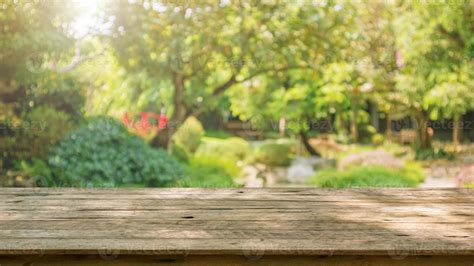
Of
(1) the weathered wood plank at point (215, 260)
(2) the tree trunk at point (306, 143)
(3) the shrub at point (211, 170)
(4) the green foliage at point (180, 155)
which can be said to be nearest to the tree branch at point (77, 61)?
(4) the green foliage at point (180, 155)

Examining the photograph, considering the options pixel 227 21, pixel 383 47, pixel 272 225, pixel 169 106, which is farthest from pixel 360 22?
pixel 272 225

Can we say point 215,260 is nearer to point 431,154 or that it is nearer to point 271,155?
point 271,155

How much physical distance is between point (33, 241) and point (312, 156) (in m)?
14.5

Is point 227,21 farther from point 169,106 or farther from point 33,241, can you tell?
point 33,241

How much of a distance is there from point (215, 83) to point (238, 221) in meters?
10.4

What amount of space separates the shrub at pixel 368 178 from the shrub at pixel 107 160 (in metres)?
2.95

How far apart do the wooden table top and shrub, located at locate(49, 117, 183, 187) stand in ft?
17.2

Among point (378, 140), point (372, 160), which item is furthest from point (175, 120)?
point (378, 140)

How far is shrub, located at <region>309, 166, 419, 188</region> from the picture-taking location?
10.9 m

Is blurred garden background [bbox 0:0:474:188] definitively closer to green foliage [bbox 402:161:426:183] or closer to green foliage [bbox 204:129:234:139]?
green foliage [bbox 402:161:426:183]

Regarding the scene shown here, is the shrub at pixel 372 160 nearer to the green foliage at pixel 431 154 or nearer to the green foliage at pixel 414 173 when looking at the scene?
the green foliage at pixel 414 173

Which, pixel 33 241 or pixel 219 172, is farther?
pixel 219 172

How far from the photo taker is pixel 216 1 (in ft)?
38.6

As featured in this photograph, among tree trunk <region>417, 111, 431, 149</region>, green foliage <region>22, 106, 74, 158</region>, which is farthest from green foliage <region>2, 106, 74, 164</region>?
tree trunk <region>417, 111, 431, 149</region>
